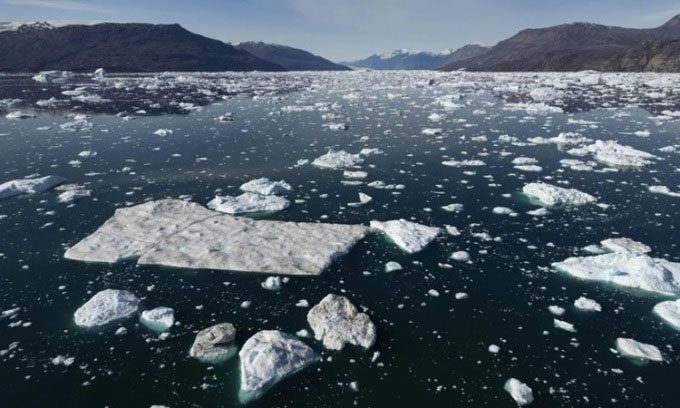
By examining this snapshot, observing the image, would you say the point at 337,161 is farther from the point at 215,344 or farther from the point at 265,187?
the point at 215,344

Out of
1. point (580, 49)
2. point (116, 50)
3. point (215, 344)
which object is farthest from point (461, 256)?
point (116, 50)

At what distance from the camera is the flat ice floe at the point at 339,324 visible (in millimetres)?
4621

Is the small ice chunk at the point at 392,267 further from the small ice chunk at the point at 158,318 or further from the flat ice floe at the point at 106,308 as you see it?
the flat ice floe at the point at 106,308

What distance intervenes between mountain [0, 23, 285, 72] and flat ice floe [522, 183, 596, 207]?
111 meters

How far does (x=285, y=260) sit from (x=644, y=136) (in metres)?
15.2

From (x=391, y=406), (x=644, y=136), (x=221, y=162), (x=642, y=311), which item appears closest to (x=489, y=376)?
(x=391, y=406)

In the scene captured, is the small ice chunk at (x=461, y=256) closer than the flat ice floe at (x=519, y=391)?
No

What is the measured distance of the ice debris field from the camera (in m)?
4.12

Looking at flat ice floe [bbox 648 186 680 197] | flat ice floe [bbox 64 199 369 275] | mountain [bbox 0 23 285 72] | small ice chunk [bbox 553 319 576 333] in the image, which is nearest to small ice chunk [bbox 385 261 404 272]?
flat ice floe [bbox 64 199 369 275]

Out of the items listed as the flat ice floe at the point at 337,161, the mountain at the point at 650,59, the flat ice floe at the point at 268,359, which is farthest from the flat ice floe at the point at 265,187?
the mountain at the point at 650,59

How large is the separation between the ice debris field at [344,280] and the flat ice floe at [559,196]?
42 mm

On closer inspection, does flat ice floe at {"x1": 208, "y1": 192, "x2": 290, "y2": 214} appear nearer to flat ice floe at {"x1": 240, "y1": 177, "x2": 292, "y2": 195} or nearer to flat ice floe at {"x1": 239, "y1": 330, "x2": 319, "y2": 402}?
flat ice floe at {"x1": 240, "y1": 177, "x2": 292, "y2": 195}

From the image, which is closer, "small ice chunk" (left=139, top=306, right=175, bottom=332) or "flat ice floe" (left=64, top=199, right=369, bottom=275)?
"small ice chunk" (left=139, top=306, right=175, bottom=332)

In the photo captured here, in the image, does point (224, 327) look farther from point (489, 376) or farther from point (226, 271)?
point (489, 376)
